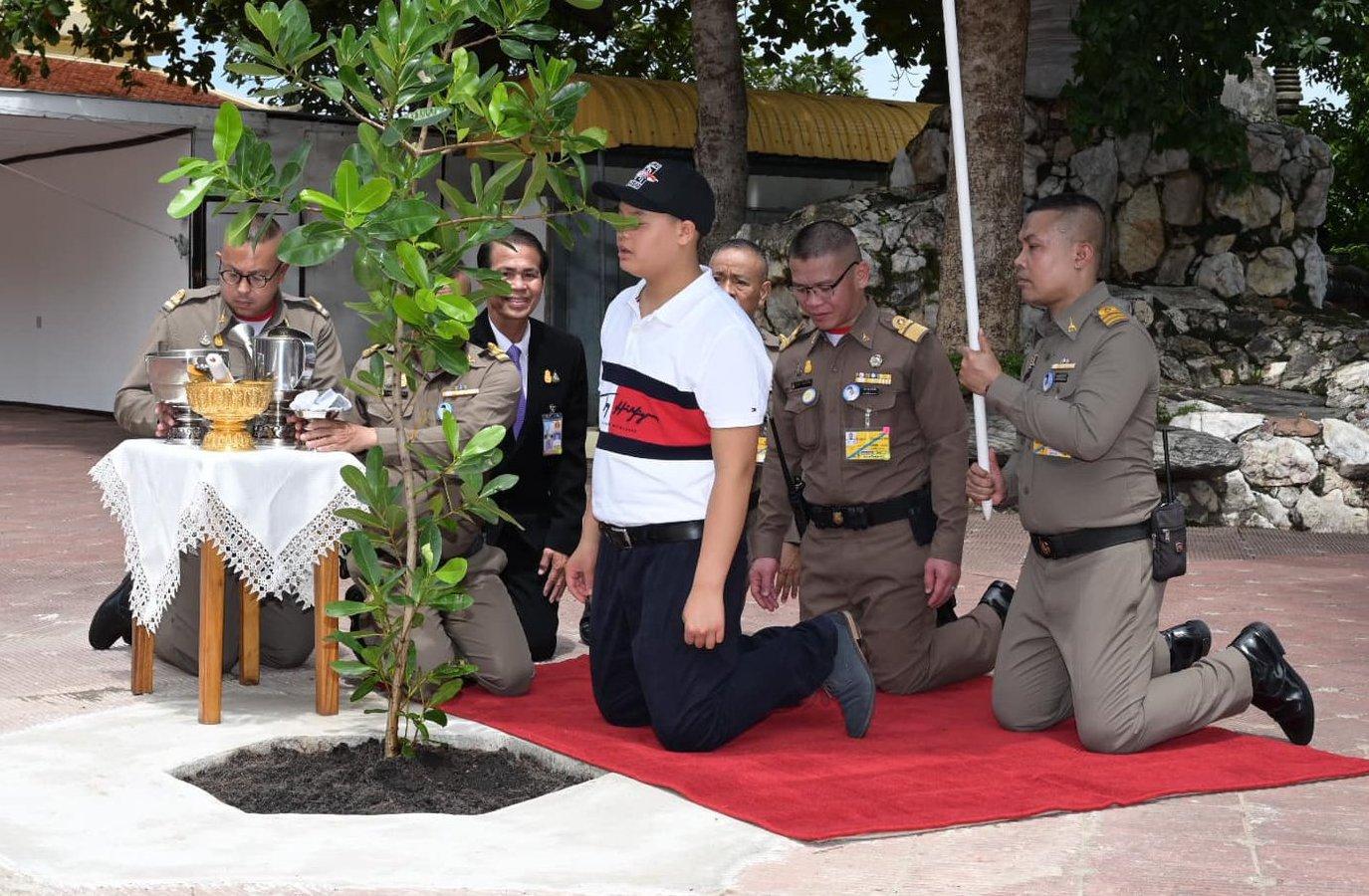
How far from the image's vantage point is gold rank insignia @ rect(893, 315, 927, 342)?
20.7 feet

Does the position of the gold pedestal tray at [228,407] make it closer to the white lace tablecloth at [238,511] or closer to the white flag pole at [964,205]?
the white lace tablecloth at [238,511]

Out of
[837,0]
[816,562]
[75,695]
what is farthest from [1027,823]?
[837,0]

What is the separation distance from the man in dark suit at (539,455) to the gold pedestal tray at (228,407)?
1.34 metres

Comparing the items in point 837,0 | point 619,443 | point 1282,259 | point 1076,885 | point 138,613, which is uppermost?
point 837,0

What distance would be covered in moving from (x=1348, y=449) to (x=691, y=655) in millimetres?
8821

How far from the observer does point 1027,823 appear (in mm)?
4574

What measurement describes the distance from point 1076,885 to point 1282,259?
13416 millimetres

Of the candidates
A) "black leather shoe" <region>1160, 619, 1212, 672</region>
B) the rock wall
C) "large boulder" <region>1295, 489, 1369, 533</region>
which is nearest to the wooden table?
"black leather shoe" <region>1160, 619, 1212, 672</region>

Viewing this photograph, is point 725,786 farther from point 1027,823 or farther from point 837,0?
point 837,0

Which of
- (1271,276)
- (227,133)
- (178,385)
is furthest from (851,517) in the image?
(1271,276)

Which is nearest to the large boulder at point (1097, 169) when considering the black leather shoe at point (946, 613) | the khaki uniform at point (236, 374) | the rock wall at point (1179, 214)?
the rock wall at point (1179, 214)

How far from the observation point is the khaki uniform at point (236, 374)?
6.13 m

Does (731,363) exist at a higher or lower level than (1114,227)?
lower

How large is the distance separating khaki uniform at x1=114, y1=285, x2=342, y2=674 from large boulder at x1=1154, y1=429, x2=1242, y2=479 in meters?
7.26
